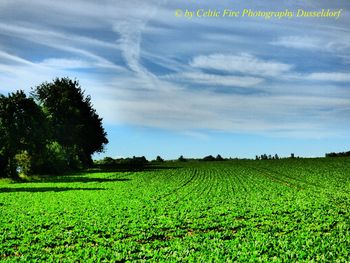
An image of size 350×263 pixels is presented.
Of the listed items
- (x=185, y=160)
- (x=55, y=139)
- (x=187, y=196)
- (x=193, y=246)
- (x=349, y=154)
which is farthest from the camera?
(x=185, y=160)

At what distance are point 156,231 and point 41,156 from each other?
60119 mm

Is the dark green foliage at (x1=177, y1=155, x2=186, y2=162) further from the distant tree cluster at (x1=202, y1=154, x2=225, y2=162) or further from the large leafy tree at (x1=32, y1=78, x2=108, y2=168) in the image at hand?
the large leafy tree at (x1=32, y1=78, x2=108, y2=168)

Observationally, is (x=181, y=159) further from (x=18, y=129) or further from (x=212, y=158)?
(x=18, y=129)

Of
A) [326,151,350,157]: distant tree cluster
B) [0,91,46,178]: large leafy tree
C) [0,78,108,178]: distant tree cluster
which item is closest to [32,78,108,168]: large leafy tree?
[0,78,108,178]: distant tree cluster

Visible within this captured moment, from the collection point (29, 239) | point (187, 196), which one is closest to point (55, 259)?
point (29, 239)

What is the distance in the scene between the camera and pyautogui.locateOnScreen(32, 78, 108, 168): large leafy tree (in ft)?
325

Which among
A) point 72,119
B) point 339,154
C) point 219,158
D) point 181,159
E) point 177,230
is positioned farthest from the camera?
point 181,159

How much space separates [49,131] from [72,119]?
2109 centimetres

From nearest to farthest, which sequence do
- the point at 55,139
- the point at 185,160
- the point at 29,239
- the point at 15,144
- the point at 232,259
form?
1. the point at 232,259
2. the point at 29,239
3. the point at 15,144
4. the point at 55,139
5. the point at 185,160

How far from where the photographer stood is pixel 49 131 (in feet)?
265

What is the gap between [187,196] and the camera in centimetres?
4009

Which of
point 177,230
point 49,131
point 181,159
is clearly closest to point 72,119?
point 49,131

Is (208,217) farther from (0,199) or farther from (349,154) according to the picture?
(349,154)

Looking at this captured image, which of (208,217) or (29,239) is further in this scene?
(208,217)
